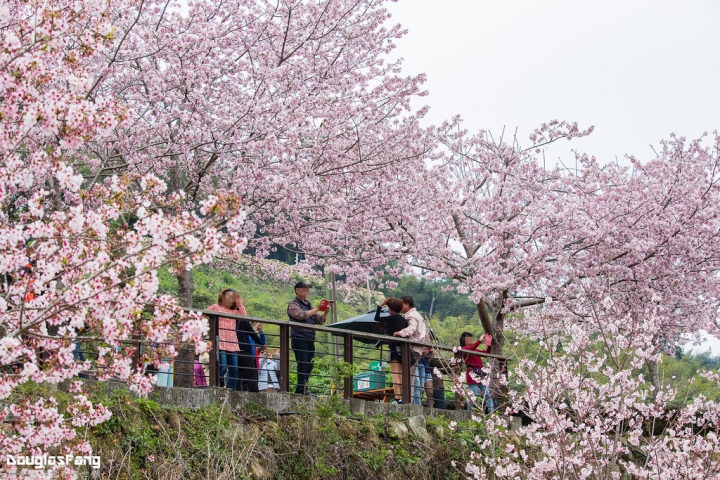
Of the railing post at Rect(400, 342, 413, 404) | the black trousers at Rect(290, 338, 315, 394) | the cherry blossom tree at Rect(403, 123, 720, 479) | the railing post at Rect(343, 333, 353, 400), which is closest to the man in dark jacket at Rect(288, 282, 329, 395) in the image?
the black trousers at Rect(290, 338, 315, 394)

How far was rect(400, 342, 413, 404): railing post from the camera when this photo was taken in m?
10.5

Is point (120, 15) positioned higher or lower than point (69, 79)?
higher

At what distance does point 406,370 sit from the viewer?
1049 centimetres

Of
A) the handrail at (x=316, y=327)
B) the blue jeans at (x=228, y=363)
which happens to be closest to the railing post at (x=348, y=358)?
the handrail at (x=316, y=327)

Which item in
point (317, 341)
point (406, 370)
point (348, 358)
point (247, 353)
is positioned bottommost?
point (406, 370)

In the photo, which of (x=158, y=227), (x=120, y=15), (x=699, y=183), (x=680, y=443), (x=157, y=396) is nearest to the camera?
(x=158, y=227)

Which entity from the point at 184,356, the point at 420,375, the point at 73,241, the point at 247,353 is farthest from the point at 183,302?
the point at 73,241

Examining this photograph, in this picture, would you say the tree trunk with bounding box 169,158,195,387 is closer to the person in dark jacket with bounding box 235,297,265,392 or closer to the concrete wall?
the person in dark jacket with bounding box 235,297,265,392

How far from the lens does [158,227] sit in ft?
12.9

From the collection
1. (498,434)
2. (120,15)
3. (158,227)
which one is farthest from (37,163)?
(498,434)

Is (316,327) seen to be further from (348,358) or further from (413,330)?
(413,330)

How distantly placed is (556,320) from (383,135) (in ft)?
15.6

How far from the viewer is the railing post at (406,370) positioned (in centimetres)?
1051

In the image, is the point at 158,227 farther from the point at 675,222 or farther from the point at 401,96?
the point at 675,222
